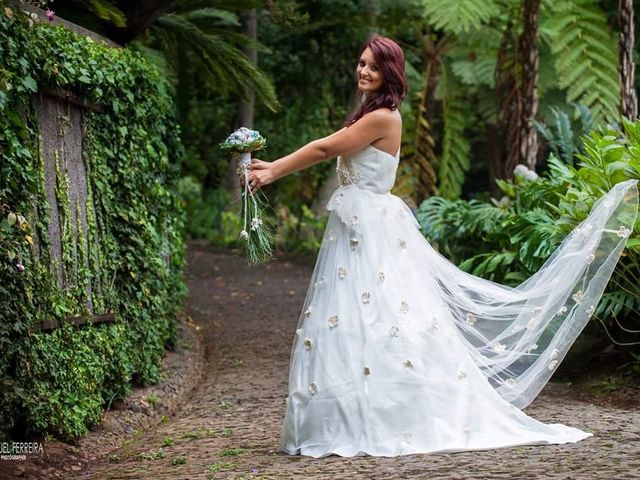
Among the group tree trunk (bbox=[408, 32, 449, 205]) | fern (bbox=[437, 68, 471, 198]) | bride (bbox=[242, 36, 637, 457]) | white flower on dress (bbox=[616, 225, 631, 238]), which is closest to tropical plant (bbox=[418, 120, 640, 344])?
white flower on dress (bbox=[616, 225, 631, 238])

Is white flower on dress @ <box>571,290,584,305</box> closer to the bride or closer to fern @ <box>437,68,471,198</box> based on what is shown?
the bride

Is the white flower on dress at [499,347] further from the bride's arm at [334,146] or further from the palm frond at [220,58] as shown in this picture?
the palm frond at [220,58]

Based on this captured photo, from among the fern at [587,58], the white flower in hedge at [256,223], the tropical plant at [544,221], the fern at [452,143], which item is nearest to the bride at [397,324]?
the white flower in hedge at [256,223]

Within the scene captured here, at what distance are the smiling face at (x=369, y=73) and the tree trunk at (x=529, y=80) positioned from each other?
18.6 feet

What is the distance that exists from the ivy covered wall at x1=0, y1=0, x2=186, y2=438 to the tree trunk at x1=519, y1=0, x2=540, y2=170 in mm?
4231

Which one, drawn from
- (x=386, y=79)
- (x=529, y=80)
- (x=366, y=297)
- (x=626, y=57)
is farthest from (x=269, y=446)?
(x=529, y=80)

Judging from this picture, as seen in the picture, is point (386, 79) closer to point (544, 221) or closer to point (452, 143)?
point (544, 221)

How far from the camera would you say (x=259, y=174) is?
4.94 m

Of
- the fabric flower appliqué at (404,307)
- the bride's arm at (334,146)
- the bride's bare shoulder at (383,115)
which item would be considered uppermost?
the bride's bare shoulder at (383,115)

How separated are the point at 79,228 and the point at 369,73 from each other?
1991 millimetres

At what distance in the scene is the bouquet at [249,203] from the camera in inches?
194

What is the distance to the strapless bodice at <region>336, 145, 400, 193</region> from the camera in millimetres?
5090

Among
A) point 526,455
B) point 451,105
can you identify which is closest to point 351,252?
point 526,455

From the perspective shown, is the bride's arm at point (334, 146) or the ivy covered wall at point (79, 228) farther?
the bride's arm at point (334, 146)
